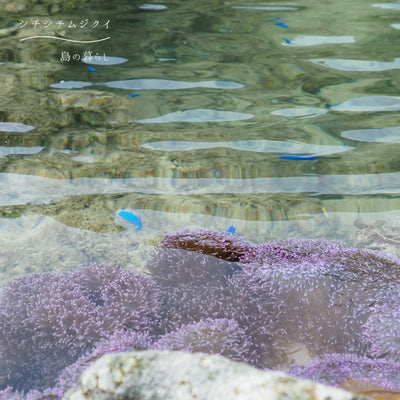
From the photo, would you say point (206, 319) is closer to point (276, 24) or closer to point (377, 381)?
point (377, 381)

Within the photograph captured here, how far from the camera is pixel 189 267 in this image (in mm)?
2609

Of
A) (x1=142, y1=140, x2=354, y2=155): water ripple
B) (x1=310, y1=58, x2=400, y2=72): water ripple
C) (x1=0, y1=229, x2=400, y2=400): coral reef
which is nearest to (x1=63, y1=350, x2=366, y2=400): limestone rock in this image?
(x1=0, y1=229, x2=400, y2=400): coral reef

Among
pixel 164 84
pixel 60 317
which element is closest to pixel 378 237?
pixel 60 317

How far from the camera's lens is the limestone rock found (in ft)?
3.52

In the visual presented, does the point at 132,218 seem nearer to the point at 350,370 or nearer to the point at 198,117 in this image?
the point at 198,117

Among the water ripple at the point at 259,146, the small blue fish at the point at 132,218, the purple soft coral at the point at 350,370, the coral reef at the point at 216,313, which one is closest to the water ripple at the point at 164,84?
the water ripple at the point at 259,146

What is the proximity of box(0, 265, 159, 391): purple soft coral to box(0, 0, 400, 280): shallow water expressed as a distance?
1.79 ft

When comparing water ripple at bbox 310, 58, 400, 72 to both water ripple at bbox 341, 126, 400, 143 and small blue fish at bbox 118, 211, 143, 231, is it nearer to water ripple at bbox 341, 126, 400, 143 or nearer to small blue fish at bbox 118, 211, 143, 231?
water ripple at bbox 341, 126, 400, 143

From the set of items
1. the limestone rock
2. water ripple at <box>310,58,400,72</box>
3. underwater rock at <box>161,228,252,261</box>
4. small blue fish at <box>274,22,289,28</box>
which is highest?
small blue fish at <box>274,22,289,28</box>

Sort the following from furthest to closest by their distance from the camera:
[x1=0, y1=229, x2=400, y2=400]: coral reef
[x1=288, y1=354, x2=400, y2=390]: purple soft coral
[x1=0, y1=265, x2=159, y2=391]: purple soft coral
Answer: [x1=0, y1=265, x2=159, y2=391]: purple soft coral
[x1=0, y1=229, x2=400, y2=400]: coral reef
[x1=288, y1=354, x2=400, y2=390]: purple soft coral

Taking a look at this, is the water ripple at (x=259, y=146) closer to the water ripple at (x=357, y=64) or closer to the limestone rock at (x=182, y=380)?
the water ripple at (x=357, y=64)

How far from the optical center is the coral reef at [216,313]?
80.0 inches

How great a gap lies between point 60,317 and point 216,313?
3.08 feet

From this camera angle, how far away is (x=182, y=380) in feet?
3.92
